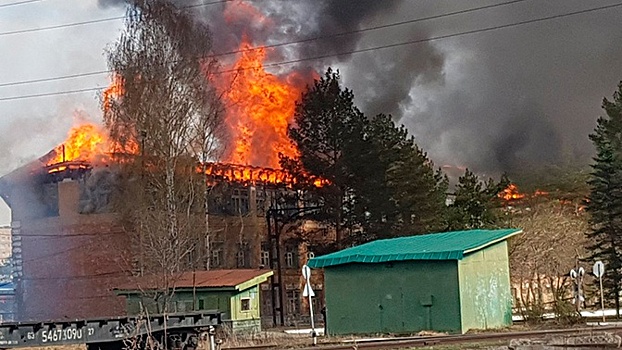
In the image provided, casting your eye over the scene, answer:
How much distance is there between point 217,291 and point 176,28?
1400 centimetres

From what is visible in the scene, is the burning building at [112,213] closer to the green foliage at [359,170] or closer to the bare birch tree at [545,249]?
the green foliage at [359,170]

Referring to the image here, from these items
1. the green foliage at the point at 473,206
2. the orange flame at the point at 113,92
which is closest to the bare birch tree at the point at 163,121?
the orange flame at the point at 113,92

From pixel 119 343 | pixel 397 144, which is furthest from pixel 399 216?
pixel 119 343

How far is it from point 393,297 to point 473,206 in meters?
21.3

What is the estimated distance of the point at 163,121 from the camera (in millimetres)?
40594

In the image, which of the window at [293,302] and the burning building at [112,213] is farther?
the window at [293,302]

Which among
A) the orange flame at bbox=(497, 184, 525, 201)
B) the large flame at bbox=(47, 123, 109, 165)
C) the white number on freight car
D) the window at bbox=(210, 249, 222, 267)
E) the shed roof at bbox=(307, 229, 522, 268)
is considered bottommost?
the white number on freight car

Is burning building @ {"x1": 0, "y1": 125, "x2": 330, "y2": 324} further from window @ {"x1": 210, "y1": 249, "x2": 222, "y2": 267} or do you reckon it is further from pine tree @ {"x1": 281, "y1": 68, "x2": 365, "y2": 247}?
pine tree @ {"x1": 281, "y1": 68, "x2": 365, "y2": 247}

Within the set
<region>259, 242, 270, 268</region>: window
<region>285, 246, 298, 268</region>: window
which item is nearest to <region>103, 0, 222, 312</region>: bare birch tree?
<region>259, 242, 270, 268</region>: window

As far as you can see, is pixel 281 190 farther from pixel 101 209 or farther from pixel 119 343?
pixel 119 343

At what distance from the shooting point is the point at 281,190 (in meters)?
55.5

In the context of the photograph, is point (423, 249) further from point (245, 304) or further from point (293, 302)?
point (293, 302)

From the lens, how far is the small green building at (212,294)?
3584cm

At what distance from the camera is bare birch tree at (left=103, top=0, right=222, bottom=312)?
130 feet
